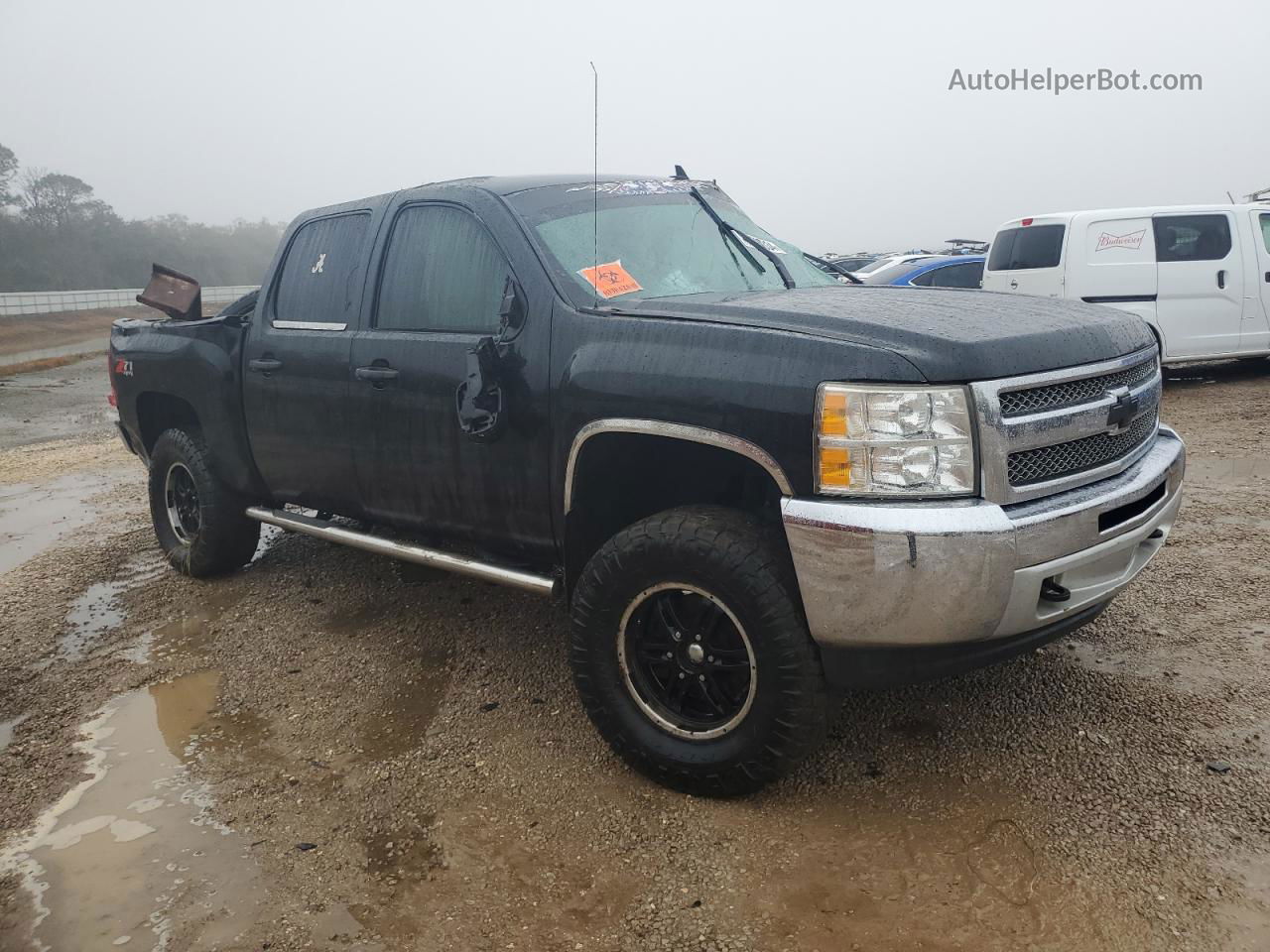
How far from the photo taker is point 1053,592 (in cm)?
248

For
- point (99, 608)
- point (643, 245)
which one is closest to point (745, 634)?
point (643, 245)

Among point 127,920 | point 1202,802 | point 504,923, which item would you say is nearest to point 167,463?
point 127,920

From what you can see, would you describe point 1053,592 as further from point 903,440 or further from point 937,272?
point 937,272

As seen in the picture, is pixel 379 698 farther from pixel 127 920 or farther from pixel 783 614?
pixel 783 614

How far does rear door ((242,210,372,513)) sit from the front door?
151 mm

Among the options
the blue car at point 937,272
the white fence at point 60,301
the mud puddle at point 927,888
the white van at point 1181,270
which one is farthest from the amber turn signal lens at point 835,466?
the white fence at point 60,301

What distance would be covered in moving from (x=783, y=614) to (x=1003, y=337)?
916 millimetres

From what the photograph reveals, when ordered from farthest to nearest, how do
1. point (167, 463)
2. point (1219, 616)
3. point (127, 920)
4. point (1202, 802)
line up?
point (167, 463) < point (1219, 616) < point (1202, 802) < point (127, 920)

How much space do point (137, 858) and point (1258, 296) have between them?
10642mm

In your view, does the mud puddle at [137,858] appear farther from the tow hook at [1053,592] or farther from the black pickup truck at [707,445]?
the tow hook at [1053,592]

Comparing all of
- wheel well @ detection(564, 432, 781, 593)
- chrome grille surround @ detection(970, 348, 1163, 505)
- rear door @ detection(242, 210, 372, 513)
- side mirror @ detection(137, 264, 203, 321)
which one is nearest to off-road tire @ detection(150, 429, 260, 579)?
rear door @ detection(242, 210, 372, 513)

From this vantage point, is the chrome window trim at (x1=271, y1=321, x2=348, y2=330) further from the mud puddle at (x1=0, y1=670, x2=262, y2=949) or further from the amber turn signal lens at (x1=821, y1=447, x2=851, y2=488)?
the amber turn signal lens at (x1=821, y1=447, x2=851, y2=488)

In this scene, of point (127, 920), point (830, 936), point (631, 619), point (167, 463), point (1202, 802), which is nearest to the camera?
point (830, 936)

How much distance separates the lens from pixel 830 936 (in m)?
2.21
